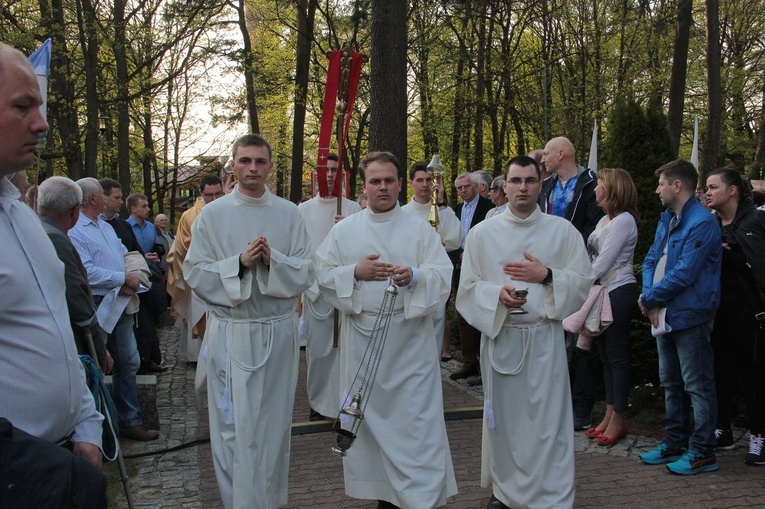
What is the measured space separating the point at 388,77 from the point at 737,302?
5.71m

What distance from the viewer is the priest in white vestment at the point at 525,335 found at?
4.89 metres

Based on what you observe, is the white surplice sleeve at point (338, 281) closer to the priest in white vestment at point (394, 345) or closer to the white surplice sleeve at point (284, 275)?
the priest in white vestment at point (394, 345)

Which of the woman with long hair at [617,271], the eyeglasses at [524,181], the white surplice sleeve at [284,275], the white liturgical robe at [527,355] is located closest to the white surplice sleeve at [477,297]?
the white liturgical robe at [527,355]

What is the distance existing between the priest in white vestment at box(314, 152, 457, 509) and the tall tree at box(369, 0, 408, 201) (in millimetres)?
4932

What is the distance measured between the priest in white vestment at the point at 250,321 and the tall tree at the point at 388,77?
505cm

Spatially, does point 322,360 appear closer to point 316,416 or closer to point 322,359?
point 322,359

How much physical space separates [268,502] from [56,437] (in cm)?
259

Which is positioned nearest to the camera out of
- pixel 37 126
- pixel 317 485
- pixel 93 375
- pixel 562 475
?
pixel 37 126

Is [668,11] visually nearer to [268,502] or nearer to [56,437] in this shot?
[268,502]

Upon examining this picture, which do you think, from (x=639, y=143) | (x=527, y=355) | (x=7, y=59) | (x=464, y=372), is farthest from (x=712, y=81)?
(x=7, y=59)

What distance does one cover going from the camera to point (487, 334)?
5.04 metres

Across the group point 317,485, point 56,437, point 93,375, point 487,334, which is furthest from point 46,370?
point 317,485

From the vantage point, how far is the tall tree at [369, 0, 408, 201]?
10.1 m

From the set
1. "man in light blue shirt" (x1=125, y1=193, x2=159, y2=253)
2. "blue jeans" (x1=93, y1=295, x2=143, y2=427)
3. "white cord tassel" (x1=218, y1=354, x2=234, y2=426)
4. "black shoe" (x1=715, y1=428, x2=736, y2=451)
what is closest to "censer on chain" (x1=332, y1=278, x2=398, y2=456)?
"white cord tassel" (x1=218, y1=354, x2=234, y2=426)
